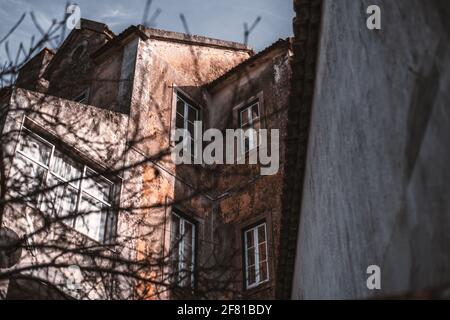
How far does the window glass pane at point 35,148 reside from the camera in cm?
996

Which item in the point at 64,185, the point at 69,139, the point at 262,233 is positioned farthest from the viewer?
the point at 262,233

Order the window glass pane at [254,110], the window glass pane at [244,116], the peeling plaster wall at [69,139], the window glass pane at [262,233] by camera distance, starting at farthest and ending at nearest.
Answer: the window glass pane at [244,116], the window glass pane at [254,110], the window glass pane at [262,233], the peeling plaster wall at [69,139]

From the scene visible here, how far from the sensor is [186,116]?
603 inches

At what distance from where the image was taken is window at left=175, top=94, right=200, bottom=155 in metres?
15.0

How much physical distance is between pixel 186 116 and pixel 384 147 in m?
11.6

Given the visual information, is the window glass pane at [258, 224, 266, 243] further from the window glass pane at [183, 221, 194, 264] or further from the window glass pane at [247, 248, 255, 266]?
the window glass pane at [183, 221, 194, 264]

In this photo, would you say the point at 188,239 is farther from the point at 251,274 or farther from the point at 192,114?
the point at 192,114

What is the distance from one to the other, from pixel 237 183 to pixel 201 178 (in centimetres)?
97

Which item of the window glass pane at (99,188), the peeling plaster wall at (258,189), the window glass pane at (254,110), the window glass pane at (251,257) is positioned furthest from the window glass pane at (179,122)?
the window glass pane at (251,257)

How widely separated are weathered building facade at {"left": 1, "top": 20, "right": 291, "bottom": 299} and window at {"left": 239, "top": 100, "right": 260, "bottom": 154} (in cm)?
4

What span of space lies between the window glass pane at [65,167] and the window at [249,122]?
5.03 m

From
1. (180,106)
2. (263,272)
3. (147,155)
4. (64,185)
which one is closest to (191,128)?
(180,106)

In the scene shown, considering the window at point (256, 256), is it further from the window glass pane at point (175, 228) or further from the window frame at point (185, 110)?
the window frame at point (185, 110)

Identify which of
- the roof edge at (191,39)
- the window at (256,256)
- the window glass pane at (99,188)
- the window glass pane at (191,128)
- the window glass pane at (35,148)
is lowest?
the window at (256,256)
